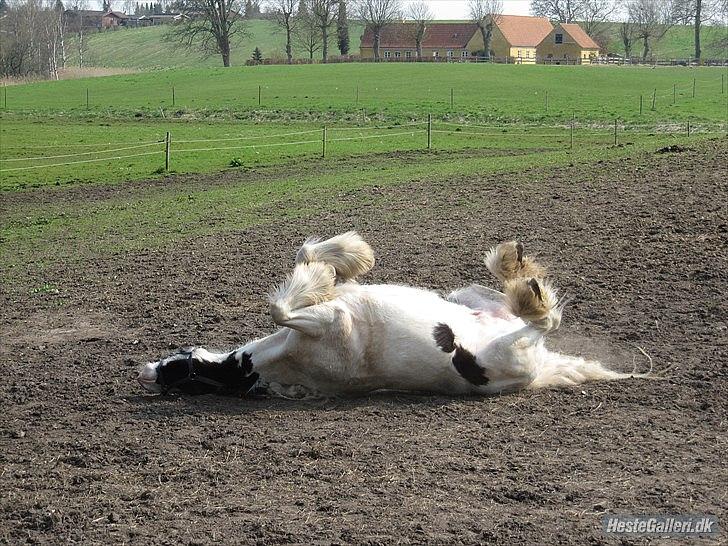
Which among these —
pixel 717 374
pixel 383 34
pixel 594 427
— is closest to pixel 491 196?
pixel 717 374

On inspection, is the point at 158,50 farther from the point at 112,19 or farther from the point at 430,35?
the point at 112,19

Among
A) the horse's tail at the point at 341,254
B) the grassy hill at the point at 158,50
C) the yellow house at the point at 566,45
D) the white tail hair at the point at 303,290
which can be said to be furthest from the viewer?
the grassy hill at the point at 158,50

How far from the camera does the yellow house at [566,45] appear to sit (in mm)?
116562

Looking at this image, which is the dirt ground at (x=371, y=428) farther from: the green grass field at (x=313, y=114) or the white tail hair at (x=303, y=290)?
the green grass field at (x=313, y=114)

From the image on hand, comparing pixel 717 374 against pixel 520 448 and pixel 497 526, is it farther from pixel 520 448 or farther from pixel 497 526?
pixel 497 526

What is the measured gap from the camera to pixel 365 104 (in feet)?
173

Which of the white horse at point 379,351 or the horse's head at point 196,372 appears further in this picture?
the horse's head at point 196,372

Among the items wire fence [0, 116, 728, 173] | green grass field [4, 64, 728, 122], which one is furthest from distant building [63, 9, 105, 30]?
wire fence [0, 116, 728, 173]

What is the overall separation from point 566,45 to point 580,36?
2.77m

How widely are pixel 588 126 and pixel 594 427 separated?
116 ft

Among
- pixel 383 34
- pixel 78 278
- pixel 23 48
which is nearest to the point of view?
pixel 78 278

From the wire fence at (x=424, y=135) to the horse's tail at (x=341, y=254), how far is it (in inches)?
846

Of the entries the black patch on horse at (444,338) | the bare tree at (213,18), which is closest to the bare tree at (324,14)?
the bare tree at (213,18)

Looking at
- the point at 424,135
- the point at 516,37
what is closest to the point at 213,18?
the point at 516,37
